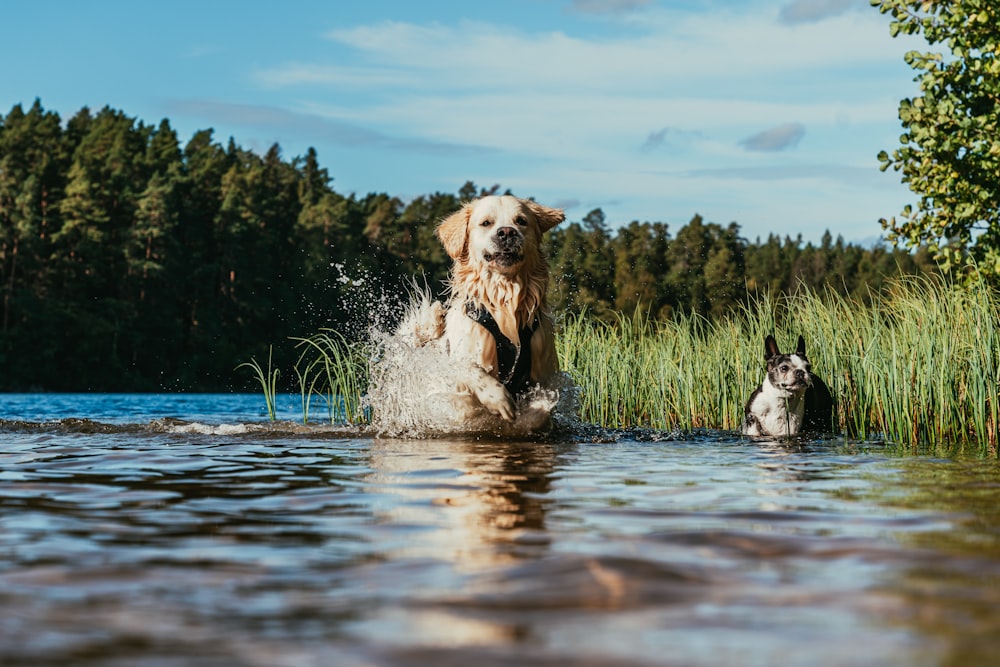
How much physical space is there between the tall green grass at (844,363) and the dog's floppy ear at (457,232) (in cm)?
313

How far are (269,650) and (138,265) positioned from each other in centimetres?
7311

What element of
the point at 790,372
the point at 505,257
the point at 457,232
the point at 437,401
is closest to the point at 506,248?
the point at 505,257

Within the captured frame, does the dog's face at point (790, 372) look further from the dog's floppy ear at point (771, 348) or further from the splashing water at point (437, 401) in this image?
the splashing water at point (437, 401)

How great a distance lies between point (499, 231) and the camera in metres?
8.30

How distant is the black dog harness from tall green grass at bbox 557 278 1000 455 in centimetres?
248

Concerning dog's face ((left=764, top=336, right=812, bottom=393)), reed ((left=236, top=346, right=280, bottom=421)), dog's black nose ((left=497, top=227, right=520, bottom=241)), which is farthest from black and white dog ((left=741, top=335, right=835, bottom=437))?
reed ((left=236, top=346, right=280, bottom=421))

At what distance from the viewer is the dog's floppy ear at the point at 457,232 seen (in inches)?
340

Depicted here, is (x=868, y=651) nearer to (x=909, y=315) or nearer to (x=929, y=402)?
(x=929, y=402)

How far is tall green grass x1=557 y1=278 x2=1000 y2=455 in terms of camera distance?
9164 millimetres

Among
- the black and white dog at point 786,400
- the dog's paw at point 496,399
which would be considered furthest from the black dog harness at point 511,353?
the black and white dog at point 786,400

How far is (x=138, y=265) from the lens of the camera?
7088cm

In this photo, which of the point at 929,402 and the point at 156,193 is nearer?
the point at 929,402

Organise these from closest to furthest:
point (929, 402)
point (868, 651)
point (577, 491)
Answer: point (868, 651), point (577, 491), point (929, 402)

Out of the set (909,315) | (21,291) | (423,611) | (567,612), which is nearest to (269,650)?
(423,611)
